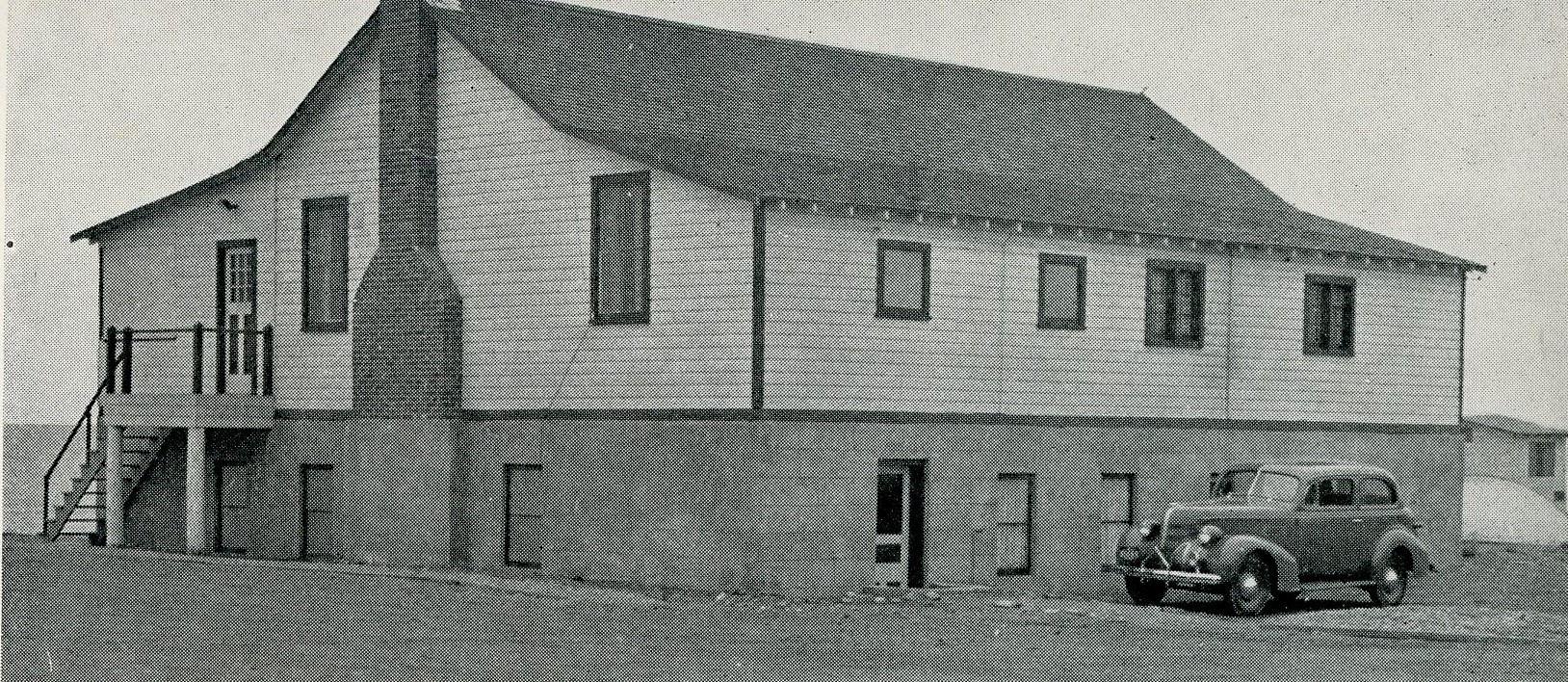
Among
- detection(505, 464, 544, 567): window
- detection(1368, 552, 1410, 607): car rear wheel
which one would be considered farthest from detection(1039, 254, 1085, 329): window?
detection(505, 464, 544, 567): window

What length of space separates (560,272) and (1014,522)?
3.69 metres

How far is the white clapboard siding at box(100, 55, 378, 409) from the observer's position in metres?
15.8

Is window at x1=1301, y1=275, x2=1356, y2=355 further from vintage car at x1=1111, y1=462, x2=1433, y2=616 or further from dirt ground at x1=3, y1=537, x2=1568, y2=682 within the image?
dirt ground at x1=3, y1=537, x2=1568, y2=682

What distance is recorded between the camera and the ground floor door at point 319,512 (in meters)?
16.2

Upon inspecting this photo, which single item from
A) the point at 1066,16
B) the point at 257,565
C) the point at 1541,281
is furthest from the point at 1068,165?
the point at 257,565

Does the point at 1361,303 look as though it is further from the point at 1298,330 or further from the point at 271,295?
the point at 271,295

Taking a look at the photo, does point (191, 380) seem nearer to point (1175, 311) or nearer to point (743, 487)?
point (743, 487)

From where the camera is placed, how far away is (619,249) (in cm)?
1491

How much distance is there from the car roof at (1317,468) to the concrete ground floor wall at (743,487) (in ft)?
0.18

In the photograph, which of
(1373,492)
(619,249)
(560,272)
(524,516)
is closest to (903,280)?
(619,249)

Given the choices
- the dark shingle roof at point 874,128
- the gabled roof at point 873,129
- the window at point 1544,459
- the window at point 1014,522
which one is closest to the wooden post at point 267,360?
the gabled roof at point 873,129

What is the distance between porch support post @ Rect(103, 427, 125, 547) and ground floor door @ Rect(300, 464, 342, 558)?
54.3 inches

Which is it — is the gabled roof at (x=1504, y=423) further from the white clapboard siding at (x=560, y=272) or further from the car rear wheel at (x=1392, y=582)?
the white clapboard siding at (x=560, y=272)

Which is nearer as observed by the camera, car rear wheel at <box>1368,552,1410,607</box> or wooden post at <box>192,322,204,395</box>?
car rear wheel at <box>1368,552,1410,607</box>
